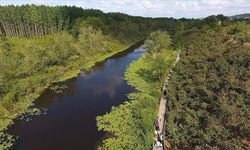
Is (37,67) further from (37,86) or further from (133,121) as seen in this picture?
(133,121)

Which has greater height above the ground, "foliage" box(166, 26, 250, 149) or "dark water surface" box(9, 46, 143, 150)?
"foliage" box(166, 26, 250, 149)

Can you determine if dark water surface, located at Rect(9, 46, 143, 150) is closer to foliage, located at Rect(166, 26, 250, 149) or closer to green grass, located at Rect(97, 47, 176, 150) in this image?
green grass, located at Rect(97, 47, 176, 150)

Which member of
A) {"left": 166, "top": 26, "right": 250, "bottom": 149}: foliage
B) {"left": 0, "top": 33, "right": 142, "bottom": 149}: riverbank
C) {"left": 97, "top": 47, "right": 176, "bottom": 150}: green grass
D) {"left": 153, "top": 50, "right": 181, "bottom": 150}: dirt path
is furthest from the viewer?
{"left": 0, "top": 33, "right": 142, "bottom": 149}: riverbank

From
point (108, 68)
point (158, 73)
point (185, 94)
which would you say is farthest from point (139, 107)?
point (108, 68)

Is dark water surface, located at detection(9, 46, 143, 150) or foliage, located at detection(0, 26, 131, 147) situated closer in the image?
dark water surface, located at detection(9, 46, 143, 150)

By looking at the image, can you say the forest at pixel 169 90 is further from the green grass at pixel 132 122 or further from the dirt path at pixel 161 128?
the dirt path at pixel 161 128

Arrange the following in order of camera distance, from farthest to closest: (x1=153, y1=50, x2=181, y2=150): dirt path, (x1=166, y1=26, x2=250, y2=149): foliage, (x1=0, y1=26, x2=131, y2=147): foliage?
(x1=0, y1=26, x2=131, y2=147): foliage
(x1=153, y1=50, x2=181, y2=150): dirt path
(x1=166, y1=26, x2=250, y2=149): foliage

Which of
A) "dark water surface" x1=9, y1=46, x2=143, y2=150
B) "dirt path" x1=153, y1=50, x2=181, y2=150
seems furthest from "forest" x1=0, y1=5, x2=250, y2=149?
"dark water surface" x1=9, y1=46, x2=143, y2=150

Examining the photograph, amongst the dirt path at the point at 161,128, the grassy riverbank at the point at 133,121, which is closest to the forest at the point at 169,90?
the grassy riverbank at the point at 133,121

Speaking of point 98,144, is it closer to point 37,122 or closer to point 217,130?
point 37,122
